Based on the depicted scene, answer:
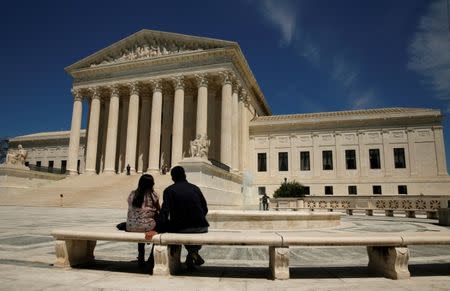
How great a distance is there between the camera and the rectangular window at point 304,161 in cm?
4641

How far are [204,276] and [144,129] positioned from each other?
137ft

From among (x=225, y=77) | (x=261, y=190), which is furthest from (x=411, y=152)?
(x=225, y=77)

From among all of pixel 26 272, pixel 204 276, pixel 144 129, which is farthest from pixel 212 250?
pixel 144 129

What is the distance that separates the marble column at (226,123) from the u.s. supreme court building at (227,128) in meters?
0.11

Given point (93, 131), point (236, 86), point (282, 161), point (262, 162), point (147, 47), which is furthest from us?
point (262, 162)

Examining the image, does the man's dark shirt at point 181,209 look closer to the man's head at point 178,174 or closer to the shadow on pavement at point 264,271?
the man's head at point 178,174

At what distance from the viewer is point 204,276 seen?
586 cm

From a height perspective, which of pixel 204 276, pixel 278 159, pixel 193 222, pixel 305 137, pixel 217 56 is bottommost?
pixel 204 276

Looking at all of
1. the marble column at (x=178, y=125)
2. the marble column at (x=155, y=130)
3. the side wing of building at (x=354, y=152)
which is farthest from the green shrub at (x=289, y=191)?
the marble column at (x=155, y=130)

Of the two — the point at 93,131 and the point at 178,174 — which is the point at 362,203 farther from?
the point at 93,131

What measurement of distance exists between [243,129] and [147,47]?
16194 mm

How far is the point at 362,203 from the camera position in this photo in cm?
3462

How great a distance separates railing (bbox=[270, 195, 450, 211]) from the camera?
3266 centimetres

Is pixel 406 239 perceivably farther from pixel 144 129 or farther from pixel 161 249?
pixel 144 129
